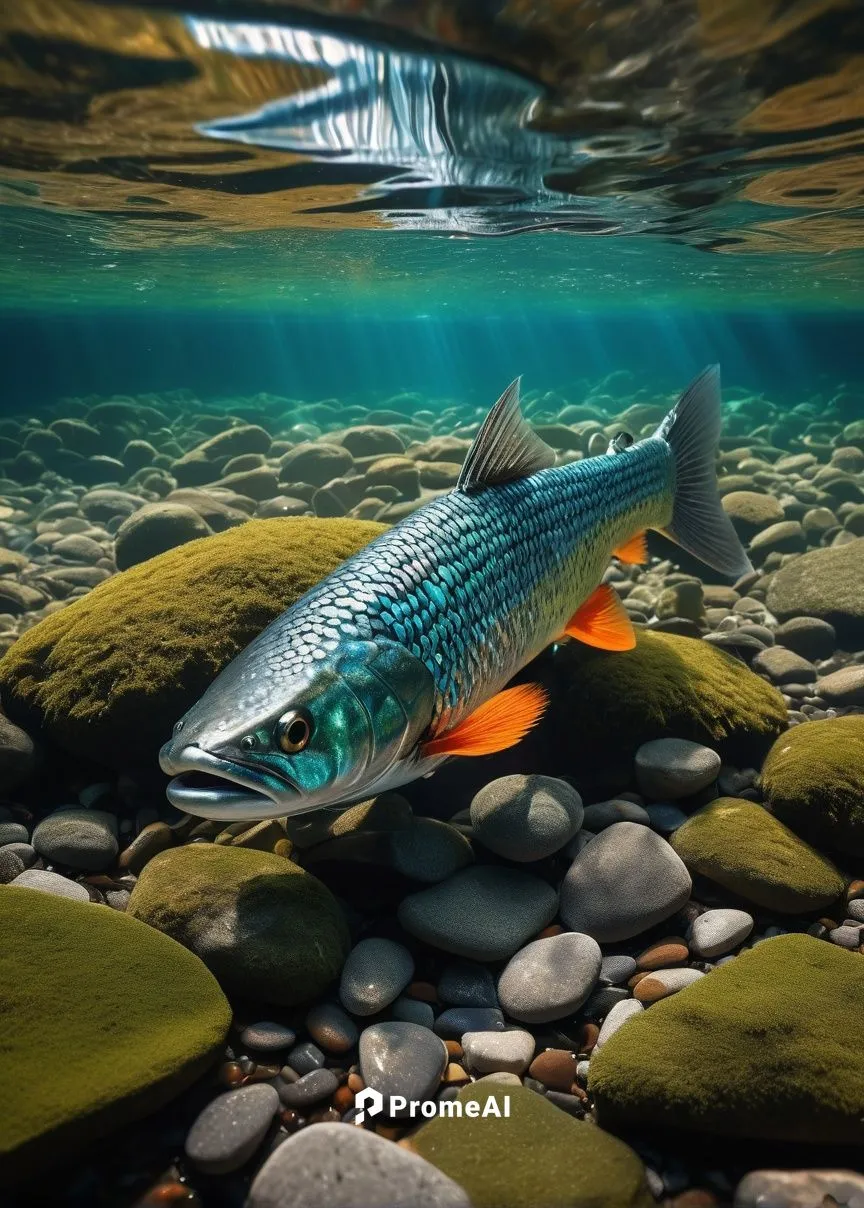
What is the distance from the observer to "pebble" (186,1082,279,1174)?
2.25m

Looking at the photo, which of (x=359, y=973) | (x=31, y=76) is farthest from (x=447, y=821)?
(x=31, y=76)

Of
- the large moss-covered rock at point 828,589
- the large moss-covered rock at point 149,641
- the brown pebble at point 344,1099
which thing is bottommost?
the large moss-covered rock at point 828,589

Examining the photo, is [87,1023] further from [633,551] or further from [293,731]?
[633,551]

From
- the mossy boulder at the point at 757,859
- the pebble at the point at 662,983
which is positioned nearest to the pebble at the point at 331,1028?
the pebble at the point at 662,983

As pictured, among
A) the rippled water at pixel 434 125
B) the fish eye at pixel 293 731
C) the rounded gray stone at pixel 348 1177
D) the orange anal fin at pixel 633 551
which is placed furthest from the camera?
the rippled water at pixel 434 125

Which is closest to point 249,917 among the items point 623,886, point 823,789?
point 623,886

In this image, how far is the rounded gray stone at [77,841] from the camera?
12.3 ft

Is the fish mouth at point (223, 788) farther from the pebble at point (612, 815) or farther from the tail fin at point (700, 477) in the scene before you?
the tail fin at point (700, 477)

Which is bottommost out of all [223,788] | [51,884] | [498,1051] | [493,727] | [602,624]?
[498,1051]

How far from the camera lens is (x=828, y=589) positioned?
7.35 metres

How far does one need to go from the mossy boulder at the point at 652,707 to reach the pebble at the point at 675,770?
0.20 meters

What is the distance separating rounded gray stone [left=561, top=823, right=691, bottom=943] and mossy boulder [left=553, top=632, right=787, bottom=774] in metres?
0.86

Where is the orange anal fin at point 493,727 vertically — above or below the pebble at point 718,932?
above

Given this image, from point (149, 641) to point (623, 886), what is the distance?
3.20m
